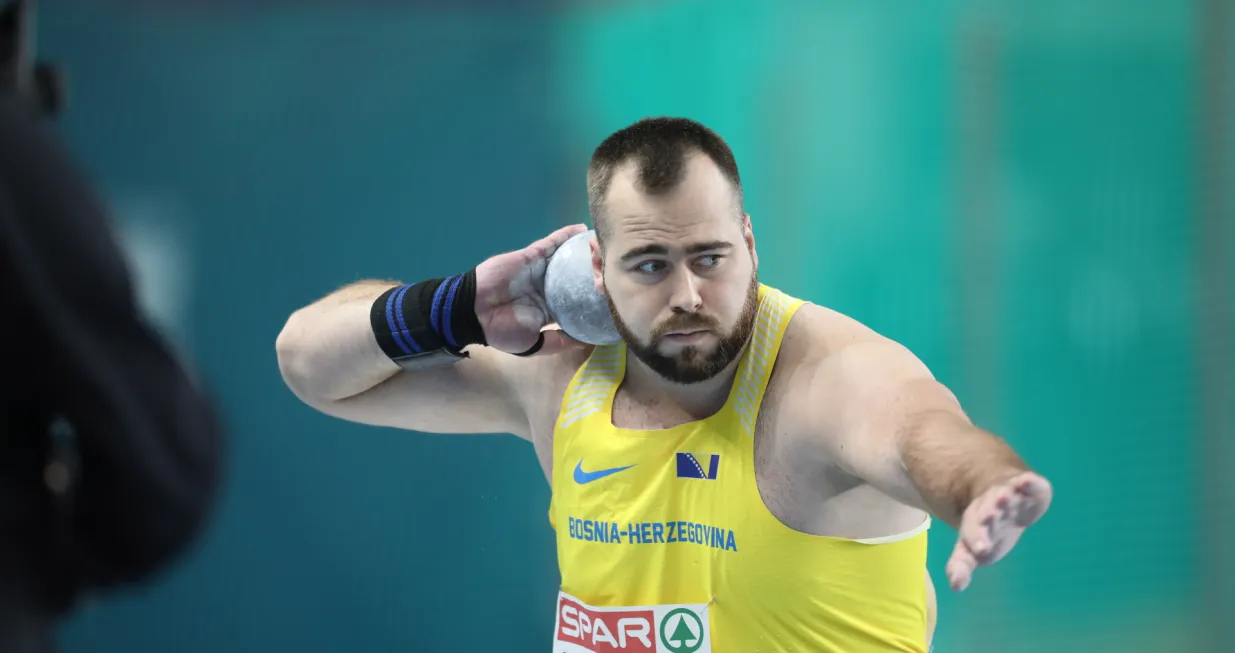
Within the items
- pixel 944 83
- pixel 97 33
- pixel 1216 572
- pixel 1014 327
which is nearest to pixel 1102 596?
pixel 1216 572

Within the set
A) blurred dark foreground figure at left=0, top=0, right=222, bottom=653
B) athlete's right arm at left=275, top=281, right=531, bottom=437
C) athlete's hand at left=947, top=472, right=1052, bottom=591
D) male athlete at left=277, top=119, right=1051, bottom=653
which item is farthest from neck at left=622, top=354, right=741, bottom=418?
blurred dark foreground figure at left=0, top=0, right=222, bottom=653

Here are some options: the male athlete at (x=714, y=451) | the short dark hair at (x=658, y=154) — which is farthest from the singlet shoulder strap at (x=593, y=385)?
the short dark hair at (x=658, y=154)

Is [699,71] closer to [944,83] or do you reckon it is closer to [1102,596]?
[944,83]

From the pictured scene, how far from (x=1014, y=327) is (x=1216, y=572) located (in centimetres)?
158

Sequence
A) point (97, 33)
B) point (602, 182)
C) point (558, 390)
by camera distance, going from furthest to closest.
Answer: point (97, 33), point (558, 390), point (602, 182)

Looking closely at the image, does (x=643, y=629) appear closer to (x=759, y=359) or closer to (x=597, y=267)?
(x=759, y=359)

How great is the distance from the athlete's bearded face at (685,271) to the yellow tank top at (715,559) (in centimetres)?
14

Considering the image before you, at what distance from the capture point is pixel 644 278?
2229mm

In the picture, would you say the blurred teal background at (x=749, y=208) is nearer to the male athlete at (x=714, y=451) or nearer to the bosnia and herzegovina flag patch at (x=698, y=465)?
the male athlete at (x=714, y=451)

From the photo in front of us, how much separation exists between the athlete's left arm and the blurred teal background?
2.43m

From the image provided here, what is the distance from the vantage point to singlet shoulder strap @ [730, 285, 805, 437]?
228 centimetres

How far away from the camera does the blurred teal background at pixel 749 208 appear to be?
412cm

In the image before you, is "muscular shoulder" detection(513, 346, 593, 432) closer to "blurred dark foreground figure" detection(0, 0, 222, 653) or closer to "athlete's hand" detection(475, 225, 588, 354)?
"athlete's hand" detection(475, 225, 588, 354)

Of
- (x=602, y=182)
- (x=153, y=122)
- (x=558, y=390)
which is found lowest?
(x=558, y=390)
